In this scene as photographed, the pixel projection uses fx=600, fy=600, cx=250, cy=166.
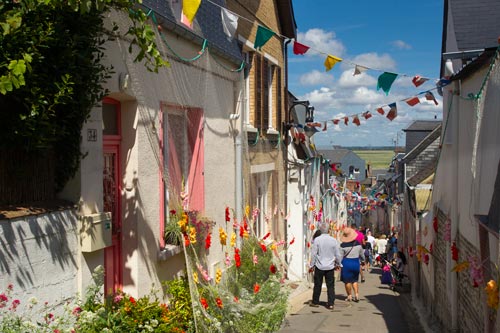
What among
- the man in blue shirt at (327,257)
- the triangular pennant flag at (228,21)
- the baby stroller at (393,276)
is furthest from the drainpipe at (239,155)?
the baby stroller at (393,276)

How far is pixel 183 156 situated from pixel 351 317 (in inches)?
195

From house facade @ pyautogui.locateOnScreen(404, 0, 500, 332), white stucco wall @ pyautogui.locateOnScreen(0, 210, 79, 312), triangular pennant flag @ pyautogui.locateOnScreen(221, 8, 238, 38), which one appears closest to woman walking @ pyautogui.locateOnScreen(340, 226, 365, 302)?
house facade @ pyautogui.locateOnScreen(404, 0, 500, 332)

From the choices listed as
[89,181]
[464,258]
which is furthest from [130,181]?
[464,258]

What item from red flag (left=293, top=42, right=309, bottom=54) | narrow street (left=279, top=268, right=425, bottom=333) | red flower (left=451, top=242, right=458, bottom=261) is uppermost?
red flag (left=293, top=42, right=309, bottom=54)

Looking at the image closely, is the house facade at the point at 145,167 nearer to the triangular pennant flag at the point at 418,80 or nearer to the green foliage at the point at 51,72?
the green foliage at the point at 51,72

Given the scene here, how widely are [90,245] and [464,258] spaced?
17.4 ft

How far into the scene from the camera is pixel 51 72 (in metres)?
4.19

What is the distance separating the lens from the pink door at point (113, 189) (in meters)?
5.78

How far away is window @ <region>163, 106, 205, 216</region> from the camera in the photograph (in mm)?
6898

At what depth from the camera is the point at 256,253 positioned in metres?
8.56

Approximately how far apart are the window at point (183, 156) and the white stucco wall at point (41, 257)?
75.7 inches

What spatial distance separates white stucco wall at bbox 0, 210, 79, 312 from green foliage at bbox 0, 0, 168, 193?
41 cm

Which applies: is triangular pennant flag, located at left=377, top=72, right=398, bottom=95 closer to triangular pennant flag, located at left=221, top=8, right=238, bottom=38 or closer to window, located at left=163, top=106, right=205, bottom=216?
triangular pennant flag, located at left=221, top=8, right=238, bottom=38

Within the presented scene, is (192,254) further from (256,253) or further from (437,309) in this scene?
(437,309)
